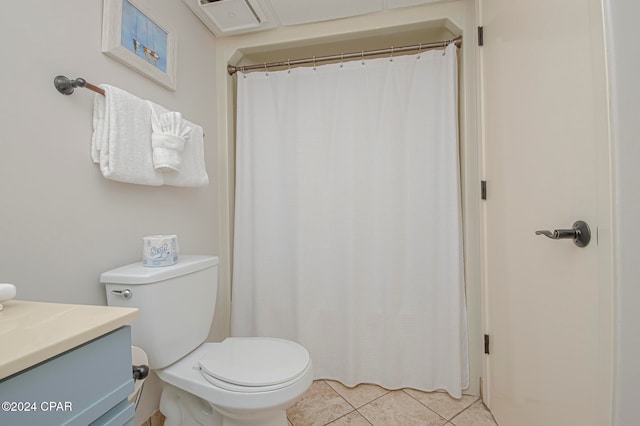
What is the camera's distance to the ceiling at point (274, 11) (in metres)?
1.41

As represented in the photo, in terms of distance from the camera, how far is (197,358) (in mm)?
1075

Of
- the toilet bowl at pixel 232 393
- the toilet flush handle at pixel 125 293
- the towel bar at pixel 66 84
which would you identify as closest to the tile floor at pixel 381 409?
the toilet bowl at pixel 232 393

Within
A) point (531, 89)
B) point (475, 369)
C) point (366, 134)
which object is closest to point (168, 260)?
point (366, 134)

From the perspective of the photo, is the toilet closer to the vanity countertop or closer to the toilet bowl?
the toilet bowl

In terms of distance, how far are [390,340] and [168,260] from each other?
1200 mm

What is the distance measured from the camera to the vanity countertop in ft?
1.21

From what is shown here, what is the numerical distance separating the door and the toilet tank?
1235mm

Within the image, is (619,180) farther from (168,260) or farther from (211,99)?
(211,99)

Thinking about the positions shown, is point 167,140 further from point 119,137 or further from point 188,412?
point 188,412

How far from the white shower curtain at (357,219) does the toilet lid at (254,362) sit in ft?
1.55

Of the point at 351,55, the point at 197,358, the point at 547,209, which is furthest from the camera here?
the point at 351,55

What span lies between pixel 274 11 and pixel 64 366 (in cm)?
170

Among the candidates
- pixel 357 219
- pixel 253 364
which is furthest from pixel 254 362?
pixel 357 219

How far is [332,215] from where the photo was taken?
158 cm
